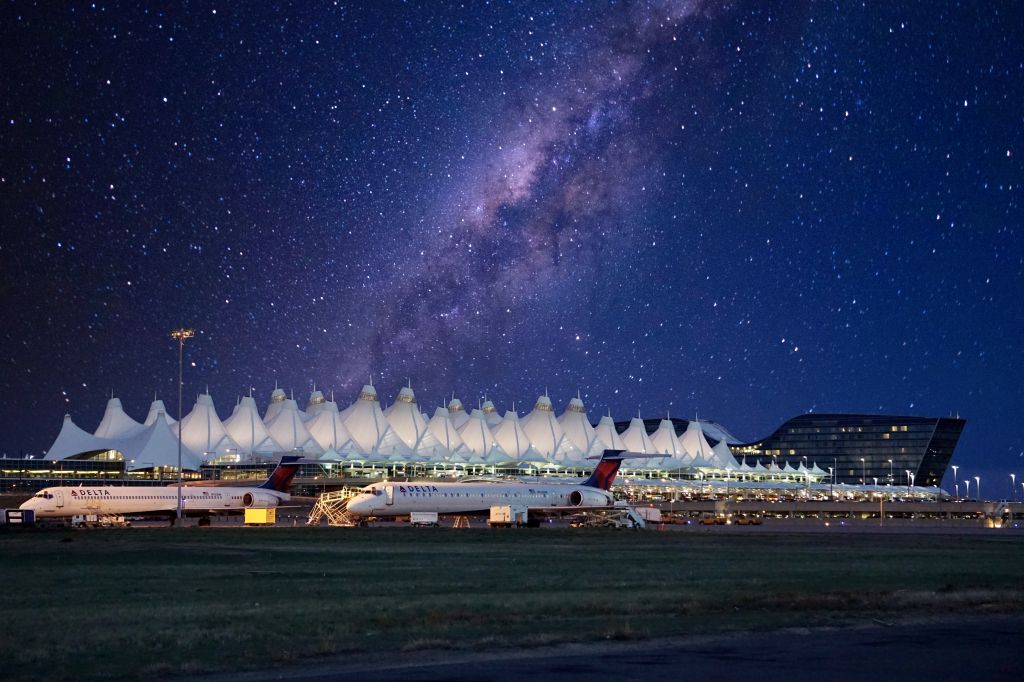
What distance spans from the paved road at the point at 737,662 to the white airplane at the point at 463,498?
49162mm

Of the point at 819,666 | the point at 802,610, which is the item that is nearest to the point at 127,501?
the point at 802,610

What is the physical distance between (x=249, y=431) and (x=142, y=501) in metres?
82.8

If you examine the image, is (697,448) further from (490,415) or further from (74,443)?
(74,443)

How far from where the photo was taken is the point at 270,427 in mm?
153875

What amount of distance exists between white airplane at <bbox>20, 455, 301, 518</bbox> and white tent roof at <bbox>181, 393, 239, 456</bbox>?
68550mm

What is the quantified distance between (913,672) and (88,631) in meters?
12.6

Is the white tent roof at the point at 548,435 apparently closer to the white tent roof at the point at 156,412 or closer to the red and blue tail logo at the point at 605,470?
the white tent roof at the point at 156,412

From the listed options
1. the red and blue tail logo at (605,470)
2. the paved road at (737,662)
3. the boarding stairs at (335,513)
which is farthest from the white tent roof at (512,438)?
the paved road at (737,662)

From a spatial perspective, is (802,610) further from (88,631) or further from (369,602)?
(88,631)

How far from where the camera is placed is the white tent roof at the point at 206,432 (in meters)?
145

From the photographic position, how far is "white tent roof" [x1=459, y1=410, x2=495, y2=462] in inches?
6703

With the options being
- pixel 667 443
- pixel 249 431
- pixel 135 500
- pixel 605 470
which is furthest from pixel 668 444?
pixel 135 500

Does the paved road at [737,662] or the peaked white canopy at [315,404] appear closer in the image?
the paved road at [737,662]

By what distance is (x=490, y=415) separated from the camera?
7411 inches
